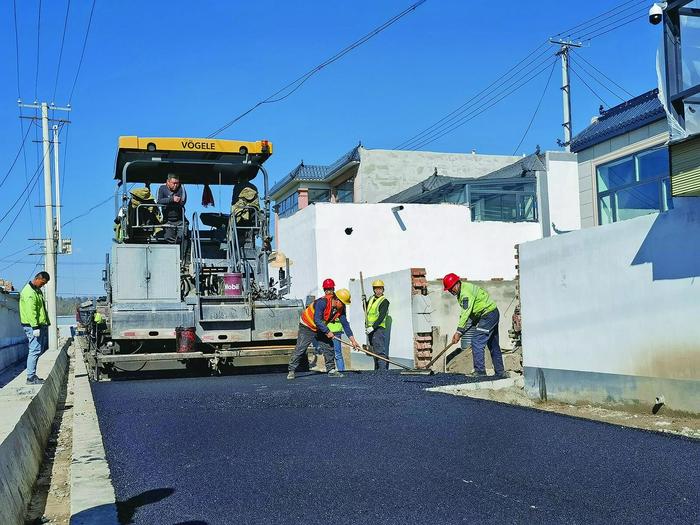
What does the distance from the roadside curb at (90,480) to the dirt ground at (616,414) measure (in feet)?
14.0

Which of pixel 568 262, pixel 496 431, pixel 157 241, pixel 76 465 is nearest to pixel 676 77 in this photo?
pixel 568 262

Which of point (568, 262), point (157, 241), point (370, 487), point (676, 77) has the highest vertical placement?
point (676, 77)

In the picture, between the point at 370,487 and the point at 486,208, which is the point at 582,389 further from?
the point at 486,208

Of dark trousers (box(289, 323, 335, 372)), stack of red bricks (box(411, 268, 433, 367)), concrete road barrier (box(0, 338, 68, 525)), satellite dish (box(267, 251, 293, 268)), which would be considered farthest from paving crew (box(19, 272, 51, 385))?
stack of red bricks (box(411, 268, 433, 367))

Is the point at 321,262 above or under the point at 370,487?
above

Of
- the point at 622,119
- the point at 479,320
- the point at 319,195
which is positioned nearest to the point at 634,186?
the point at 622,119

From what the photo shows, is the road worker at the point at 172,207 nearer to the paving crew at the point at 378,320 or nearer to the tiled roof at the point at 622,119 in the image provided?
the paving crew at the point at 378,320

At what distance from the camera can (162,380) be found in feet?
36.2

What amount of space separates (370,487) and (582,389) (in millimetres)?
4601

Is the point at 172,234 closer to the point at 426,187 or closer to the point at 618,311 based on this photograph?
the point at 618,311

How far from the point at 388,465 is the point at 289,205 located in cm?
2823

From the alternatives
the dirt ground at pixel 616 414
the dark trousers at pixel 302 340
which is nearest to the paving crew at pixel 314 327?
the dark trousers at pixel 302 340

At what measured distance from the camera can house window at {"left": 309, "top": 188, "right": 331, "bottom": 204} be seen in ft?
103

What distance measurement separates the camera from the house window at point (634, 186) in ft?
40.2
